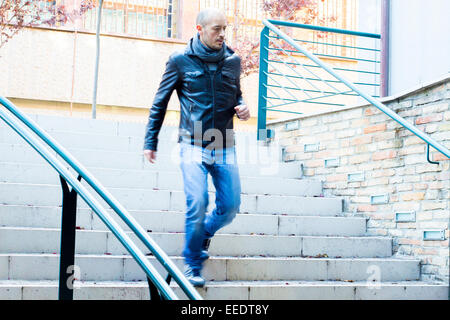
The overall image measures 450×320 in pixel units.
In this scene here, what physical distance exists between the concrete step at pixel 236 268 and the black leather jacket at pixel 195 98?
2.94ft

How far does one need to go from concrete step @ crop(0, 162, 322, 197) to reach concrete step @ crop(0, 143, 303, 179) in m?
0.23

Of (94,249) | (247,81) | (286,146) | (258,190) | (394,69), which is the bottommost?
(94,249)

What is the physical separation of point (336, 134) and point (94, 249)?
2902 millimetres

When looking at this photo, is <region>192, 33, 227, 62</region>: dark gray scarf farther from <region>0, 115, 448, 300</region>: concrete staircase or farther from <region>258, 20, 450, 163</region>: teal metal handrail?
<region>258, 20, 450, 163</region>: teal metal handrail

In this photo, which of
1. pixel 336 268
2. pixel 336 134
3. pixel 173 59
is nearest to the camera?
pixel 173 59

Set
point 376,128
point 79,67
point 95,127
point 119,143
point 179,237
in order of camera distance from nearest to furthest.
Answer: point 179,237 → point 376,128 → point 119,143 → point 95,127 → point 79,67

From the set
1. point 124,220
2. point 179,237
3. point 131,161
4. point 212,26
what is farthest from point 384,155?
point 124,220

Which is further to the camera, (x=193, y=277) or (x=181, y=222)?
(x=181, y=222)

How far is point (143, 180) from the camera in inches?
229

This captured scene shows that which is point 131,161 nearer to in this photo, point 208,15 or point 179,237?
point 179,237

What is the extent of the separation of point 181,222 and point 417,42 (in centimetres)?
267

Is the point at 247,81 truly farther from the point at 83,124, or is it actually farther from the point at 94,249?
the point at 94,249

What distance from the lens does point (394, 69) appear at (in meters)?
6.07
